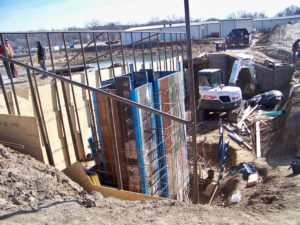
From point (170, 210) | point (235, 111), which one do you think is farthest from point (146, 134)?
point (235, 111)

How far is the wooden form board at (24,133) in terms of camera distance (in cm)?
461

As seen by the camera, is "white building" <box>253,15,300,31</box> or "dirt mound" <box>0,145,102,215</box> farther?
"white building" <box>253,15,300,31</box>

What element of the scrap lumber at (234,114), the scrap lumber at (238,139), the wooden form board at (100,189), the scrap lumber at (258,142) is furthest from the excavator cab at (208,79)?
the wooden form board at (100,189)

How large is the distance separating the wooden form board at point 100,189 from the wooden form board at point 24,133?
1.92 feet

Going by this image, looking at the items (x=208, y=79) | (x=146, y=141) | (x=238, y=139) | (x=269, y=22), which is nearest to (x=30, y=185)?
(x=146, y=141)

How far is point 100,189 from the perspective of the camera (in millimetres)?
4855

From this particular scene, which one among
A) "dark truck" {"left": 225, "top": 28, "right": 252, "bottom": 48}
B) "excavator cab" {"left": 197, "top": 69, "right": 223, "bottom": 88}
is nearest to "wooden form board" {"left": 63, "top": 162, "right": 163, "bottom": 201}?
"excavator cab" {"left": 197, "top": 69, "right": 223, "bottom": 88}

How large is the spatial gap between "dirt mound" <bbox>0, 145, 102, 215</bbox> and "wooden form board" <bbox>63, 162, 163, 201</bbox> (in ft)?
1.32

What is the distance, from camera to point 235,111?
15398 mm

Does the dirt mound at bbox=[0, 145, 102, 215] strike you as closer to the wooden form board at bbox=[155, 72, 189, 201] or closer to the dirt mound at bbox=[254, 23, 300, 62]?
the wooden form board at bbox=[155, 72, 189, 201]

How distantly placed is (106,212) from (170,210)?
32.7 inches

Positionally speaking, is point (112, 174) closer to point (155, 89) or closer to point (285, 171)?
point (155, 89)

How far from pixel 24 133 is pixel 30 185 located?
1023 millimetres

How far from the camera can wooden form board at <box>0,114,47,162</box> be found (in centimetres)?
461
